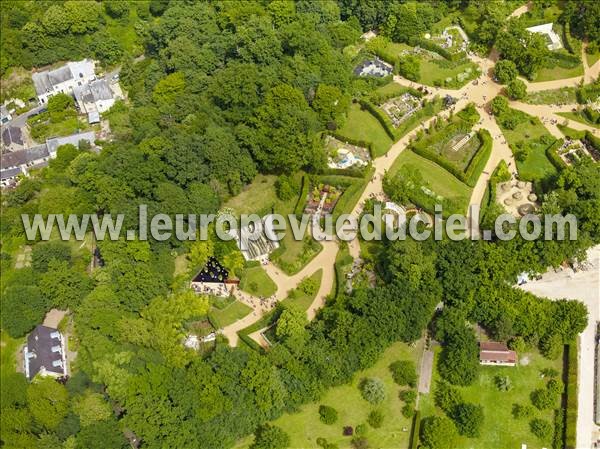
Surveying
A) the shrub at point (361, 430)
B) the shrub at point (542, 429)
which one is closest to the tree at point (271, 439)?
the shrub at point (361, 430)

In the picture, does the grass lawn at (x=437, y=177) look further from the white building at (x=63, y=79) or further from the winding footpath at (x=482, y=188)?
the white building at (x=63, y=79)

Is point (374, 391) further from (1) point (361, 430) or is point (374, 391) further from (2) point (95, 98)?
(2) point (95, 98)

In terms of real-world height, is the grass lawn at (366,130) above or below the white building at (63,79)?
below

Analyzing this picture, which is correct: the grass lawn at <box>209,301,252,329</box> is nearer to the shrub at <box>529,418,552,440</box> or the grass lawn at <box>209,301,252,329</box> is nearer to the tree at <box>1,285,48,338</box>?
the tree at <box>1,285,48,338</box>

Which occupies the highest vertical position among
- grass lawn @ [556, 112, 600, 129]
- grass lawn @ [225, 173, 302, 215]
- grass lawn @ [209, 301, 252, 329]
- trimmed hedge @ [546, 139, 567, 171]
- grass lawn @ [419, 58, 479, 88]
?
grass lawn @ [419, 58, 479, 88]

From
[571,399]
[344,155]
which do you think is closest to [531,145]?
[344,155]

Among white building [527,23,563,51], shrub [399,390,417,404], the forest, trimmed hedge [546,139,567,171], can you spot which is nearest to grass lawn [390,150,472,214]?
the forest
